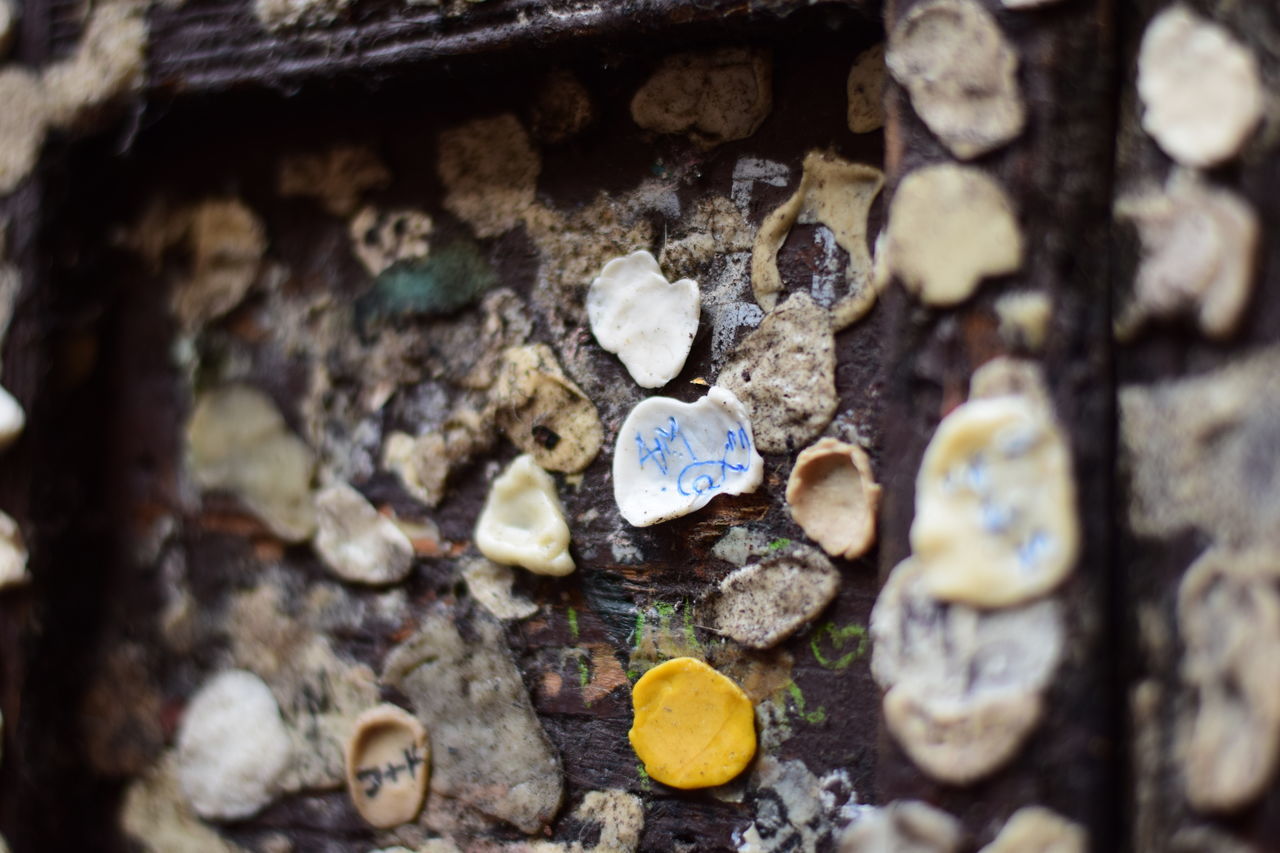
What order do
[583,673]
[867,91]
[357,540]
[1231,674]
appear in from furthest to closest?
1. [357,540]
2. [583,673]
3. [867,91]
4. [1231,674]

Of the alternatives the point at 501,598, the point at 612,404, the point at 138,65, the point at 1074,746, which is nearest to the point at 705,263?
the point at 612,404

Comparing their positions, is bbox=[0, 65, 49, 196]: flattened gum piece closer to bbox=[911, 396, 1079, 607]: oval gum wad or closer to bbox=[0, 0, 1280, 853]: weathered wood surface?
bbox=[0, 0, 1280, 853]: weathered wood surface

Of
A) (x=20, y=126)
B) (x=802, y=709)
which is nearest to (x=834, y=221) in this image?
(x=802, y=709)

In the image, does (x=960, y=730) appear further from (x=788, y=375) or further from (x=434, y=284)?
(x=434, y=284)

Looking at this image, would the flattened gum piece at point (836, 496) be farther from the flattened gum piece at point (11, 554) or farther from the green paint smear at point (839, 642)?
the flattened gum piece at point (11, 554)

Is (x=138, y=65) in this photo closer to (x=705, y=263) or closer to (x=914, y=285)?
(x=705, y=263)

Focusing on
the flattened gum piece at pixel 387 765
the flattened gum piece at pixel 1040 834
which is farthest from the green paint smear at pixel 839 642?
the flattened gum piece at pixel 387 765

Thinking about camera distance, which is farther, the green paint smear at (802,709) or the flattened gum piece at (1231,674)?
the green paint smear at (802,709)
